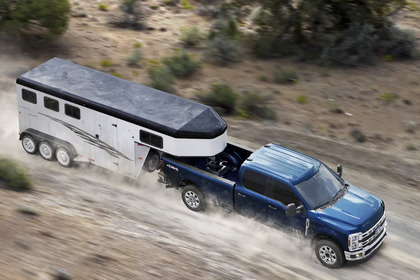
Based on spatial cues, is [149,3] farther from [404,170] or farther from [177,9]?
[404,170]

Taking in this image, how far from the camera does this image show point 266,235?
1422cm

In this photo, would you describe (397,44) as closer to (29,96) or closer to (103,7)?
(103,7)

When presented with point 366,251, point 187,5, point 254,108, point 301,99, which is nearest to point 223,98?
point 254,108

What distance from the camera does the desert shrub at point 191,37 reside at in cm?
2838

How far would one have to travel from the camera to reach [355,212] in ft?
43.4

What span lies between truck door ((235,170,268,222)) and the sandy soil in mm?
491

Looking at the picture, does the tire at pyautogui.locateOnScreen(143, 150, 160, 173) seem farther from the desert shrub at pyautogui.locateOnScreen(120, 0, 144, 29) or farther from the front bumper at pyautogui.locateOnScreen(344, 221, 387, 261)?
the desert shrub at pyautogui.locateOnScreen(120, 0, 144, 29)

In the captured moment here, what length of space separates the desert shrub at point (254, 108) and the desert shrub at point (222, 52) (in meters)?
5.15

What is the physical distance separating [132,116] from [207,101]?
23.1ft

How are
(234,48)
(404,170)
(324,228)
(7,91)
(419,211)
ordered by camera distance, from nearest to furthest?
1. (324,228)
2. (419,211)
3. (404,170)
4. (7,91)
5. (234,48)

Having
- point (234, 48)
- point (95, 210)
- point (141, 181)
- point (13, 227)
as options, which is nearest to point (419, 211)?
point (141, 181)

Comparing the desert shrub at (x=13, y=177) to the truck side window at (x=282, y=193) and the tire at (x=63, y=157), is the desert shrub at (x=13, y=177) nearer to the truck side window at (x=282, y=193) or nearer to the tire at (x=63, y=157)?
the tire at (x=63, y=157)

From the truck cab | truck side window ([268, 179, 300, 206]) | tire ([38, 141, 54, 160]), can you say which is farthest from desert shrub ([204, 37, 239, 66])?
truck side window ([268, 179, 300, 206])

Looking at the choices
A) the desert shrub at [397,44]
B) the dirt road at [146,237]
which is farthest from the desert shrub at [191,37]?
the dirt road at [146,237]
